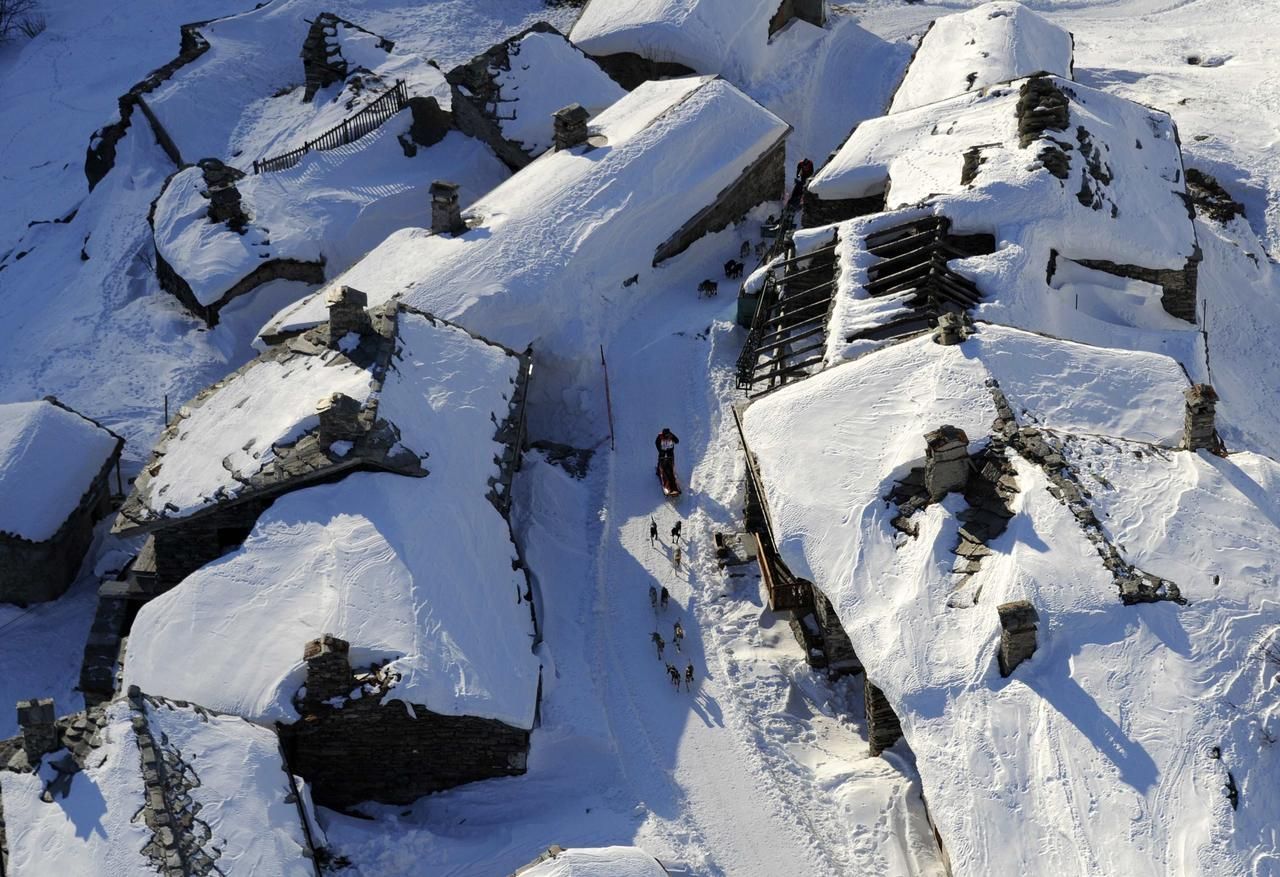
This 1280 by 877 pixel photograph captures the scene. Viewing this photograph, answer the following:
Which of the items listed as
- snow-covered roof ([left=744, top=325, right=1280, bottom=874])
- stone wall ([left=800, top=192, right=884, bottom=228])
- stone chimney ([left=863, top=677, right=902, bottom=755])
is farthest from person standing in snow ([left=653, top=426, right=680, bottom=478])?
stone chimney ([left=863, top=677, right=902, bottom=755])

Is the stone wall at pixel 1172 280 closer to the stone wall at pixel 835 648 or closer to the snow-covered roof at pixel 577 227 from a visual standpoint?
Answer: the snow-covered roof at pixel 577 227

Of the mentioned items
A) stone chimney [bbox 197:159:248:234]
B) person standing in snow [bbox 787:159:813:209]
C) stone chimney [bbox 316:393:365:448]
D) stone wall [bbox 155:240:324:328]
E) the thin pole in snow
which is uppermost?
stone chimney [bbox 316:393:365:448]

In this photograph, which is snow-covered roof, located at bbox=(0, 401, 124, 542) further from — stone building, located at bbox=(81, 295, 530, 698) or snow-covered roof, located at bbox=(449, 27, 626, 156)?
snow-covered roof, located at bbox=(449, 27, 626, 156)

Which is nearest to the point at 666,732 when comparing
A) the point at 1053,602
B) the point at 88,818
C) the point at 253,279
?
the point at 1053,602

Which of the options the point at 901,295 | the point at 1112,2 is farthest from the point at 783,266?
the point at 1112,2

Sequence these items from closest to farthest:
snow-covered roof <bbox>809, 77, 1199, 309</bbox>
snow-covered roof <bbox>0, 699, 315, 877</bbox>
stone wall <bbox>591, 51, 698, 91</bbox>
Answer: snow-covered roof <bbox>0, 699, 315, 877</bbox>, snow-covered roof <bbox>809, 77, 1199, 309</bbox>, stone wall <bbox>591, 51, 698, 91</bbox>

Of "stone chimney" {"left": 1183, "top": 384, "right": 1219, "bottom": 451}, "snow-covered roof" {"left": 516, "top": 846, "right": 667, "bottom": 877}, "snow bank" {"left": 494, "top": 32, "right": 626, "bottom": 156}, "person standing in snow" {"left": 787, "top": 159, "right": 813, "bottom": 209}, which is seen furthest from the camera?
"snow bank" {"left": 494, "top": 32, "right": 626, "bottom": 156}

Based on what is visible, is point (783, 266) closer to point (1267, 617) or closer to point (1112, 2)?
point (1267, 617)

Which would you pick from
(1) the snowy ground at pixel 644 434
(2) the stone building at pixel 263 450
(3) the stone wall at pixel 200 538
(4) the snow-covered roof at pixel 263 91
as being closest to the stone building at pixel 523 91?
(4) the snow-covered roof at pixel 263 91
